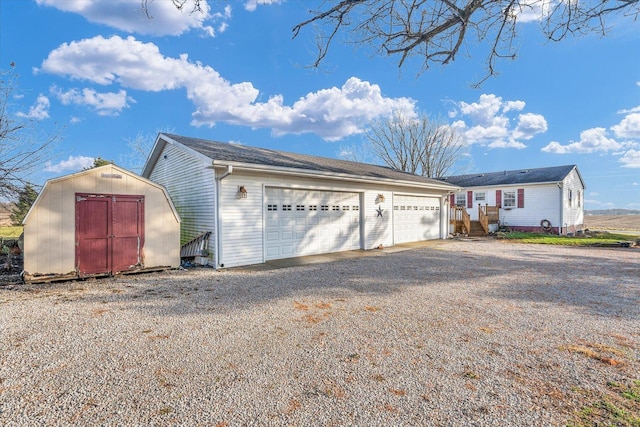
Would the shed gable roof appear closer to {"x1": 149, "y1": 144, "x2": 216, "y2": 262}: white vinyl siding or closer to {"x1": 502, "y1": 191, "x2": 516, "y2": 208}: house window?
{"x1": 149, "y1": 144, "x2": 216, "y2": 262}: white vinyl siding

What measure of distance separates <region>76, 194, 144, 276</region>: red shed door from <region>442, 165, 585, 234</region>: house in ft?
57.0

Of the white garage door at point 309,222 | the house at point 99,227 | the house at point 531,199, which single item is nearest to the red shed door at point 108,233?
the house at point 99,227

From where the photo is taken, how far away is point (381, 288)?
6066 millimetres

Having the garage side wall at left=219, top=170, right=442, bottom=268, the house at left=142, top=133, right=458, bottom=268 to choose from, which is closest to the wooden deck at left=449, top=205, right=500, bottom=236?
the house at left=142, top=133, right=458, bottom=268

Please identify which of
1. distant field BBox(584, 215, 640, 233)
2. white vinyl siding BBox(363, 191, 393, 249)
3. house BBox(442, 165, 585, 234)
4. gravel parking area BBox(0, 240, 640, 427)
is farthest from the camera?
distant field BBox(584, 215, 640, 233)

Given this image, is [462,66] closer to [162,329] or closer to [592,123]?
[162,329]

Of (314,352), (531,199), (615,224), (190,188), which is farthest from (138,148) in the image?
(615,224)

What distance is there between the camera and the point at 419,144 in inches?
1148

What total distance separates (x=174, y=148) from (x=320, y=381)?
9.60 m

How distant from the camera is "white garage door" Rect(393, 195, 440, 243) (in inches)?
530

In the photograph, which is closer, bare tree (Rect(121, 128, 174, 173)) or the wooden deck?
the wooden deck

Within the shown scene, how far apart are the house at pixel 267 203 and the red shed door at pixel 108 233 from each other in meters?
1.64

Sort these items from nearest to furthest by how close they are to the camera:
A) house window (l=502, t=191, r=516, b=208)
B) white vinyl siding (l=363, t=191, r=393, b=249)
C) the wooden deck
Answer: white vinyl siding (l=363, t=191, r=393, b=249)
the wooden deck
house window (l=502, t=191, r=516, b=208)

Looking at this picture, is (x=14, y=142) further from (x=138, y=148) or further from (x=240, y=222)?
(x=138, y=148)
